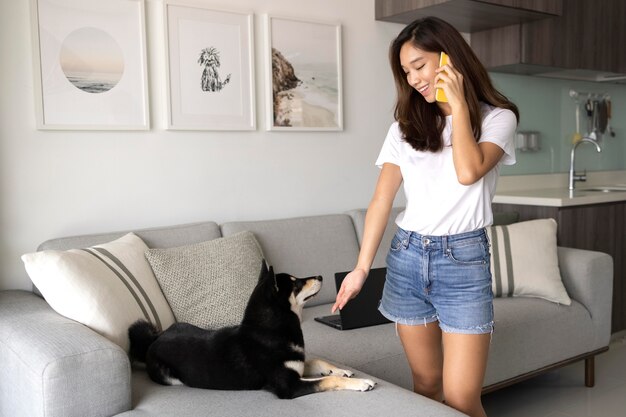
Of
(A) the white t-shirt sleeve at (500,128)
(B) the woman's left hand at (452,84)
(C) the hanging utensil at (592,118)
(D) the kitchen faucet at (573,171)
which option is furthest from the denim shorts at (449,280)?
(C) the hanging utensil at (592,118)

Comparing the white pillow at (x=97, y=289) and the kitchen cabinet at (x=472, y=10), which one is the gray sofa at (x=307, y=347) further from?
the kitchen cabinet at (x=472, y=10)

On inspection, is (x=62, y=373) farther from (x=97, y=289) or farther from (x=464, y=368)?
(x=464, y=368)

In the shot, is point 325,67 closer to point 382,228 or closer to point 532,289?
point 532,289

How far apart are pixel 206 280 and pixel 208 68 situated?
102cm

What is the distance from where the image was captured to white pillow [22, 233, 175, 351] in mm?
1900

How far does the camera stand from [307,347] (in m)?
2.21

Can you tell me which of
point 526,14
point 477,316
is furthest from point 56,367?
point 526,14

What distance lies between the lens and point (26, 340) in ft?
5.58

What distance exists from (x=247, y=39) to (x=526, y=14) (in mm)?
1595

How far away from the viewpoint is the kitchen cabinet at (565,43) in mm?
3664

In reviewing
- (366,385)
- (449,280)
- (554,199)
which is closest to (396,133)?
(449,280)

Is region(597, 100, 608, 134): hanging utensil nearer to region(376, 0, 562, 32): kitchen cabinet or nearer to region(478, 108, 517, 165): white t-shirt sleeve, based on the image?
region(376, 0, 562, 32): kitchen cabinet

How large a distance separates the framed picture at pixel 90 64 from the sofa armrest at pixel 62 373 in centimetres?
102

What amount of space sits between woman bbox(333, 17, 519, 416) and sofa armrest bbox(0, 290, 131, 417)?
60 centimetres
